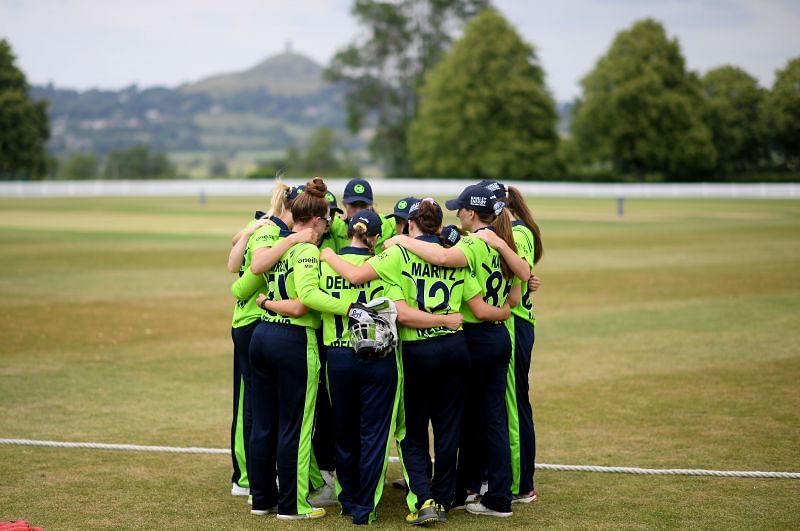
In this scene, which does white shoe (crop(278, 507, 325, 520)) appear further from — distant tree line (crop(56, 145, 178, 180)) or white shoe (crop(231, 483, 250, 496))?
distant tree line (crop(56, 145, 178, 180))

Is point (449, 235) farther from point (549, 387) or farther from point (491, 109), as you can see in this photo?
point (491, 109)

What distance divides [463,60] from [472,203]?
8176cm

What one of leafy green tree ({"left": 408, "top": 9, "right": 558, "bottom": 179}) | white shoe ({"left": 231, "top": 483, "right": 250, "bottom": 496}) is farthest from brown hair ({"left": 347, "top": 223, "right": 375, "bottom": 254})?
leafy green tree ({"left": 408, "top": 9, "right": 558, "bottom": 179})

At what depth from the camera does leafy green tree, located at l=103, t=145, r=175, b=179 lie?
128m

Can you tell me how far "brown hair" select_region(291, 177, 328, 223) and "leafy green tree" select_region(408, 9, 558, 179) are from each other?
257 ft

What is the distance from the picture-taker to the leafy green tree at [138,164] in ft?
420

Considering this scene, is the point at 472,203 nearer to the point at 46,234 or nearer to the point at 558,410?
the point at 558,410

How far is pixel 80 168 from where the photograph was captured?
451 feet

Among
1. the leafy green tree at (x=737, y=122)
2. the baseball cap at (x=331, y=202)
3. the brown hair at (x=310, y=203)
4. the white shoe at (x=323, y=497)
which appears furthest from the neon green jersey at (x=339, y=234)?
the leafy green tree at (x=737, y=122)

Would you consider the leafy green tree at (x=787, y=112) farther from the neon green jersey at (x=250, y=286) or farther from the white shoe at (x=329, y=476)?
the neon green jersey at (x=250, y=286)

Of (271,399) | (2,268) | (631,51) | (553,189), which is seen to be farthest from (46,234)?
(631,51)

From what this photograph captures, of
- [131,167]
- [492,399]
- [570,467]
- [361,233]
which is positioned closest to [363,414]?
[492,399]

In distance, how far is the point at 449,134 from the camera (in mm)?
87375

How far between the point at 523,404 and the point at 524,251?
117 cm
